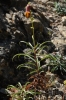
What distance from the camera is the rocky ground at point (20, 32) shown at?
503 cm

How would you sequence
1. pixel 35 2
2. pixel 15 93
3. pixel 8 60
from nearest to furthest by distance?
pixel 15 93 → pixel 8 60 → pixel 35 2

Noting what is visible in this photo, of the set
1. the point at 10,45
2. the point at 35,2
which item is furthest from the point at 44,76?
the point at 35,2

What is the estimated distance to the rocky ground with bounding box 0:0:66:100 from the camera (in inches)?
198

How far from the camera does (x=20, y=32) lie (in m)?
5.96

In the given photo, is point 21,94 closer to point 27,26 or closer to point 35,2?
point 27,26

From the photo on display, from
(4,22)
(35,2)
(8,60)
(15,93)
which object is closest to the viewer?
(15,93)

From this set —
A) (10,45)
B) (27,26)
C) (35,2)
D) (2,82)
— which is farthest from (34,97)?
(35,2)

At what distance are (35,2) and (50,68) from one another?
11.0ft

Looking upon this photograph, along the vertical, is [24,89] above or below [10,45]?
below

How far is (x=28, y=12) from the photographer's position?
188 inches

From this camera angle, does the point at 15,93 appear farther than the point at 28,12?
No

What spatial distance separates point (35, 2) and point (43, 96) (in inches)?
162

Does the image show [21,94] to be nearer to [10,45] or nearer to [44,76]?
[44,76]

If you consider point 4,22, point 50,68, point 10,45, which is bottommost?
point 50,68
